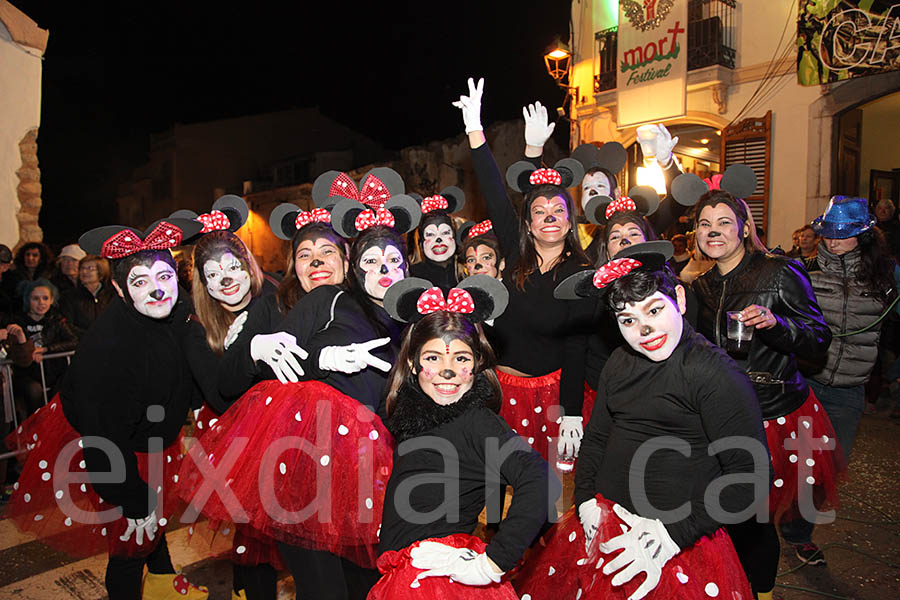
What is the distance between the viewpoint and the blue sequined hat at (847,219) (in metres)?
3.83

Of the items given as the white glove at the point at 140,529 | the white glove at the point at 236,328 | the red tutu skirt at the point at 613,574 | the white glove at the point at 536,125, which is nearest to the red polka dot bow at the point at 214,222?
the white glove at the point at 236,328

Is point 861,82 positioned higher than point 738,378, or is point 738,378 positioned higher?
point 861,82

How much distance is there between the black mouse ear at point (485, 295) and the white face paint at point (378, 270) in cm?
57

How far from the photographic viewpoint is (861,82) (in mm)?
9750

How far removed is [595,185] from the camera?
14.3 feet

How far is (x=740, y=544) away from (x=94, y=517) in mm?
3070

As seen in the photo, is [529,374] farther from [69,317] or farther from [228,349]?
[69,317]

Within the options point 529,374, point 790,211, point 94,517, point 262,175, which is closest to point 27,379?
point 94,517

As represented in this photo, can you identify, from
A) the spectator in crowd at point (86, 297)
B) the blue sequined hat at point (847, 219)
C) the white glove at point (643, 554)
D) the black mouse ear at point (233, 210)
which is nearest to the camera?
the white glove at point (643, 554)

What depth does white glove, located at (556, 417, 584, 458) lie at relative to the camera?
3141 mm

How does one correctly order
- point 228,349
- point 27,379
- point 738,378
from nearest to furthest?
1. point 738,378
2. point 228,349
3. point 27,379

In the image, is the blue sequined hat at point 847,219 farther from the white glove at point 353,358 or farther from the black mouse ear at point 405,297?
the white glove at point 353,358

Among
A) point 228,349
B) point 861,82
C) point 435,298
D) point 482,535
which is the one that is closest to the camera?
point 435,298

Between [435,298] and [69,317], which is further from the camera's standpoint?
[69,317]
